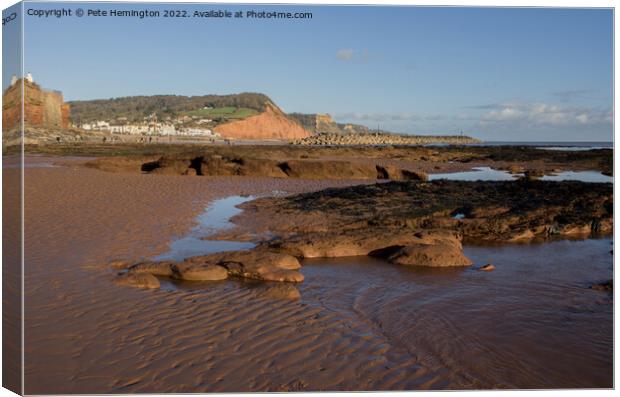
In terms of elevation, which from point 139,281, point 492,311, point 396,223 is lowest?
point 492,311

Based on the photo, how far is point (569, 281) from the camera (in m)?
8.83

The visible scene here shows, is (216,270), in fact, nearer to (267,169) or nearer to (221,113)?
(267,169)

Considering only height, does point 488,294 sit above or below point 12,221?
below

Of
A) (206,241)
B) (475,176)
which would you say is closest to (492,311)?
(206,241)

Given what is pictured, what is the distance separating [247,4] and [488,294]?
17.5ft

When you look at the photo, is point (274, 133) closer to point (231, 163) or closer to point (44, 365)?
point (231, 163)

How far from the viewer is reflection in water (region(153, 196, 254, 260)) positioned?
9922 millimetres

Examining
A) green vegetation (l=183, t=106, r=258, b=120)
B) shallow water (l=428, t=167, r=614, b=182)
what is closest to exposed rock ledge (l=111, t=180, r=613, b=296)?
shallow water (l=428, t=167, r=614, b=182)

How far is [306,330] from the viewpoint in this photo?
6.04 metres

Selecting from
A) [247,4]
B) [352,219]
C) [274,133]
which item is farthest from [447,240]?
[274,133]

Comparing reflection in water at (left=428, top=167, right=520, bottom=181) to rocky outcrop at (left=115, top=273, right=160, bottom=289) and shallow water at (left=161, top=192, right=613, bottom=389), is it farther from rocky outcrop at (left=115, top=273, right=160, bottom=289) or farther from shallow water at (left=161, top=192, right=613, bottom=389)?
rocky outcrop at (left=115, top=273, right=160, bottom=289)

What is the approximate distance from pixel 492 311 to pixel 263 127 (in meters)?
87.9

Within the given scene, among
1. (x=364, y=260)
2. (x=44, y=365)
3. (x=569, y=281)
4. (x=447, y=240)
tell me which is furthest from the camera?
(x=447, y=240)

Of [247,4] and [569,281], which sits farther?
[569,281]
